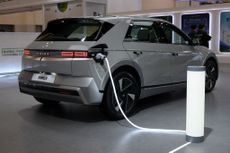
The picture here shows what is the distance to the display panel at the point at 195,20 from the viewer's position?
12328 millimetres

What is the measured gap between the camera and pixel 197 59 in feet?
19.0

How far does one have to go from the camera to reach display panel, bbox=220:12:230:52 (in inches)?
467

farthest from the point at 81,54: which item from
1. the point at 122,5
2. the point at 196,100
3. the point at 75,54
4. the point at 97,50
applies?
the point at 122,5

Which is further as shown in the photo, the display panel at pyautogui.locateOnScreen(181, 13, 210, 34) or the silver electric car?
the display panel at pyautogui.locateOnScreen(181, 13, 210, 34)

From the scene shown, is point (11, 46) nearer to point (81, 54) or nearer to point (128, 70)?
point (128, 70)

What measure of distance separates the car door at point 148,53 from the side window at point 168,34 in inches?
5.4

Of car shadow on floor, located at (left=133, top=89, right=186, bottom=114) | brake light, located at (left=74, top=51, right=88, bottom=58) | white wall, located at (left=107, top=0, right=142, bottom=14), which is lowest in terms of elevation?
car shadow on floor, located at (left=133, top=89, right=186, bottom=114)

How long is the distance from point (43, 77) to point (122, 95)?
44.3 inches

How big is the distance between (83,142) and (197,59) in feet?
10.6

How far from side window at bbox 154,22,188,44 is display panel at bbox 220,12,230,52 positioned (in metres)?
7.09

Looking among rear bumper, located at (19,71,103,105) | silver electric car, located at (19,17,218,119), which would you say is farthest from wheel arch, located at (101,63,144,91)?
rear bumper, located at (19,71,103,105)

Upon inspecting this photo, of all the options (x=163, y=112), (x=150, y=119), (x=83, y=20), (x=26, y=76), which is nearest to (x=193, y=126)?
(x=150, y=119)

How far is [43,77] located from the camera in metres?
4.19

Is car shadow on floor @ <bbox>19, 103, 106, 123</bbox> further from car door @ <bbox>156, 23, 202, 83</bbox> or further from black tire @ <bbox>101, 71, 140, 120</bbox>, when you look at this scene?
car door @ <bbox>156, 23, 202, 83</bbox>
